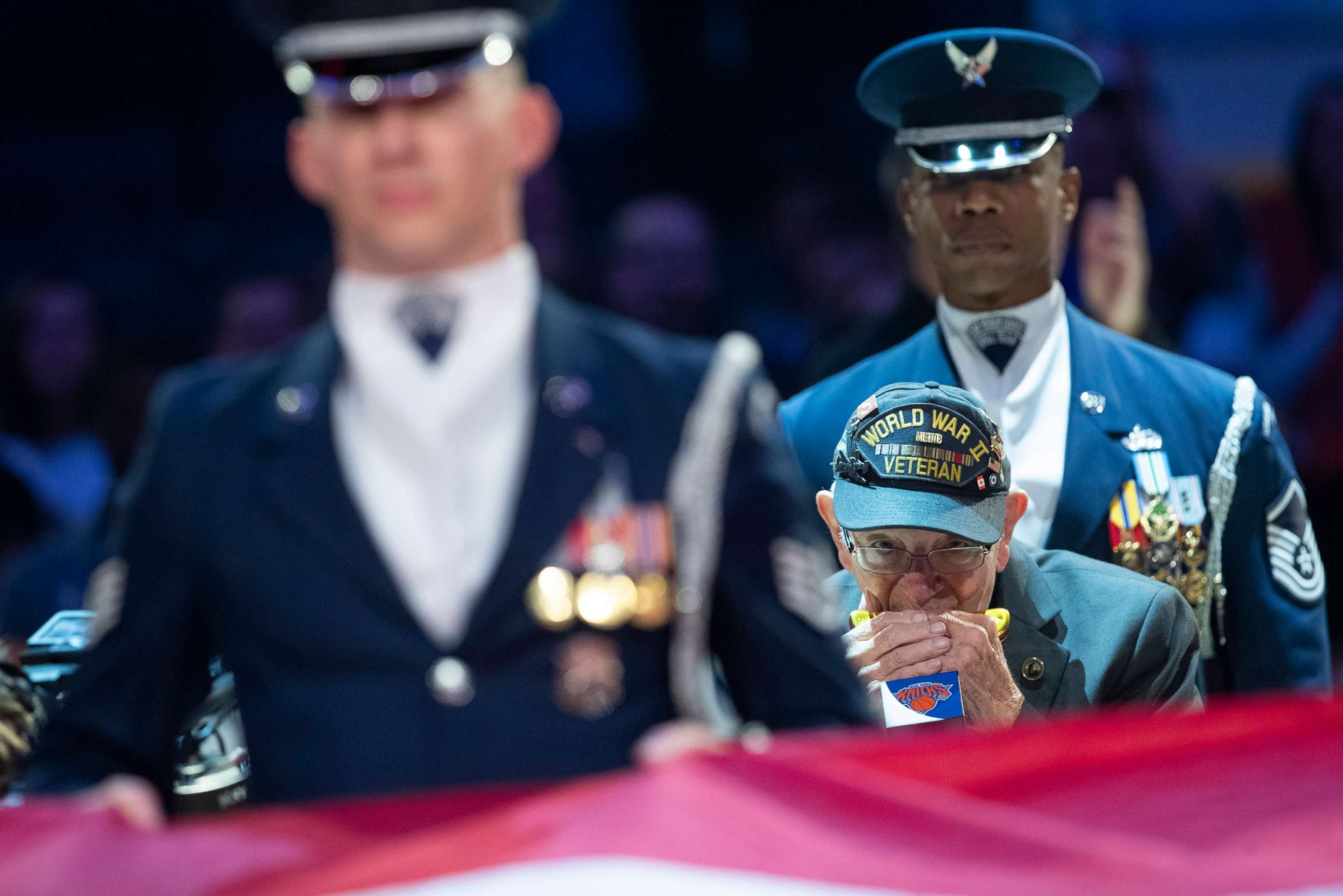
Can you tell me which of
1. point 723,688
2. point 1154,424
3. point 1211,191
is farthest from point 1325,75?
point 723,688

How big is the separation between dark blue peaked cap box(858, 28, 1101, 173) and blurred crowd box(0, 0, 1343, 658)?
0.10m

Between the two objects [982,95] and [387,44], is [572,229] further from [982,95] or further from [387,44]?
[387,44]

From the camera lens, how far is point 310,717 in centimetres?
183

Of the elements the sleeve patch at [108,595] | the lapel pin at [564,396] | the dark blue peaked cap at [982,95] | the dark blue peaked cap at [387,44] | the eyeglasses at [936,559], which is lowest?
the eyeglasses at [936,559]

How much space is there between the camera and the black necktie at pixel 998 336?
99.5 inches

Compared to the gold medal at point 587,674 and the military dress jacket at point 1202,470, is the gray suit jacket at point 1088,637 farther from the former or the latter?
the gold medal at point 587,674

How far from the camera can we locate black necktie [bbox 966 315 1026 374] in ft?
8.29

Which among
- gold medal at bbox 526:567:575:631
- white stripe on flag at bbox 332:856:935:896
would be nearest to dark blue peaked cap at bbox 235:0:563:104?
gold medal at bbox 526:567:575:631

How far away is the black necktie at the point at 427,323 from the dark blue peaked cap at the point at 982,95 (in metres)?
0.97

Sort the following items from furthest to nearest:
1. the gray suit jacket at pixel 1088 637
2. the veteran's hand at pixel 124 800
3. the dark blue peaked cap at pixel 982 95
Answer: the dark blue peaked cap at pixel 982 95
the gray suit jacket at pixel 1088 637
the veteran's hand at pixel 124 800

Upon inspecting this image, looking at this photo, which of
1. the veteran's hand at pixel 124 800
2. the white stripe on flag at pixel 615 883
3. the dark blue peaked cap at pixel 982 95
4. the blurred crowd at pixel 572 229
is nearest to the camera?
the white stripe on flag at pixel 615 883

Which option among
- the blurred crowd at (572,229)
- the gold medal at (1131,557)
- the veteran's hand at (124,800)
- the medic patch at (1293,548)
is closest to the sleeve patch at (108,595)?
the veteran's hand at (124,800)

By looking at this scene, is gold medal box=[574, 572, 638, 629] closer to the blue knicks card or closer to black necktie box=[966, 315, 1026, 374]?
the blue knicks card

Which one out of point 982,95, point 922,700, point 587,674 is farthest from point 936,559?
point 982,95
